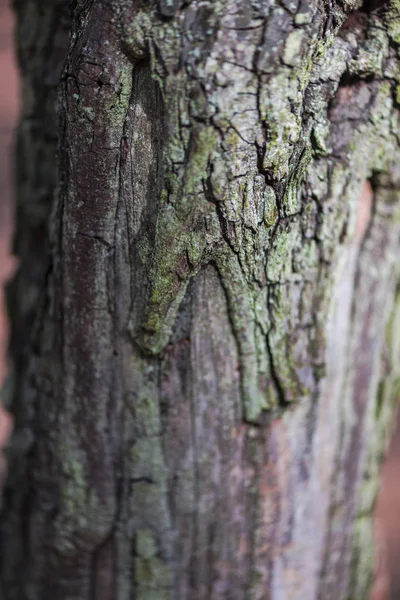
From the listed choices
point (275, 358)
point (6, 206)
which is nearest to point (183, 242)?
point (275, 358)

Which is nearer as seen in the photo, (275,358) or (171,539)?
(275,358)

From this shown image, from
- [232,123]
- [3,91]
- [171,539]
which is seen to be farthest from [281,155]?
[3,91]

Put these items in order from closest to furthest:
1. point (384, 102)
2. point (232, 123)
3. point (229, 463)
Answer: point (232, 123) → point (384, 102) → point (229, 463)

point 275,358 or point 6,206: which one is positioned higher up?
point 6,206

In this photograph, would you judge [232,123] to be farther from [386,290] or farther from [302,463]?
[302,463]

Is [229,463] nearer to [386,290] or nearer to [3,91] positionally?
[386,290]

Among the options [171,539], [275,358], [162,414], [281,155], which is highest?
[281,155]

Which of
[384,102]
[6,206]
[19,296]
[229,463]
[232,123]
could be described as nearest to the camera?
[232,123]
